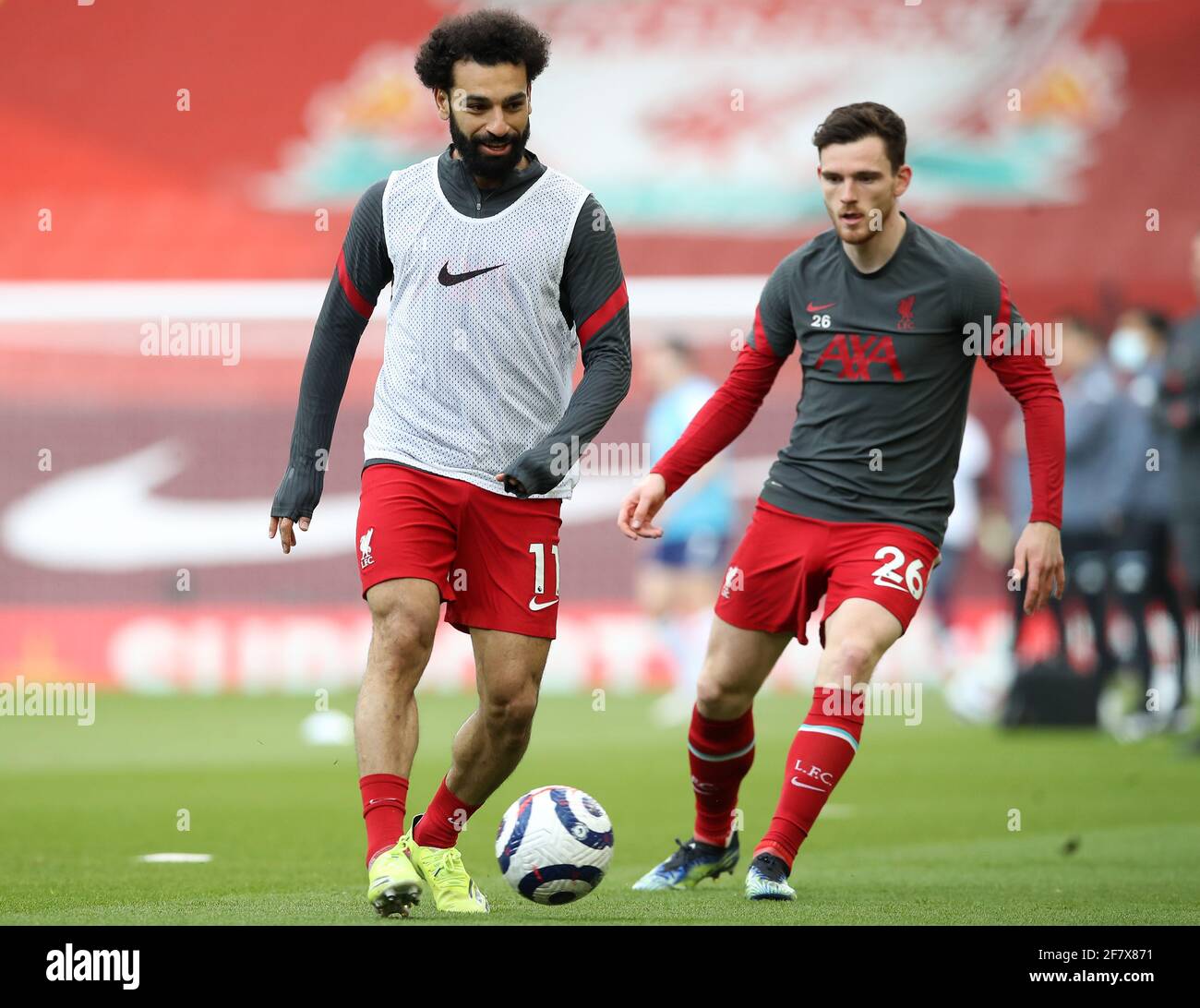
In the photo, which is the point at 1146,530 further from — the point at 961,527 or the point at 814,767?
the point at 814,767

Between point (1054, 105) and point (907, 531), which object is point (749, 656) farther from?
point (1054, 105)

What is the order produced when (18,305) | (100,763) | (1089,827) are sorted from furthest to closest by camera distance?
1. (18,305)
2. (100,763)
3. (1089,827)

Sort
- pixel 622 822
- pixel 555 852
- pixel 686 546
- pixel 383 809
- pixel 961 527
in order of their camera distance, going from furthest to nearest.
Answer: pixel 961 527 → pixel 686 546 → pixel 622 822 → pixel 555 852 → pixel 383 809

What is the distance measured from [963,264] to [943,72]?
14.6m

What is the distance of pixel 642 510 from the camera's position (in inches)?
217

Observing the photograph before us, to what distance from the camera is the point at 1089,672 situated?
12453mm

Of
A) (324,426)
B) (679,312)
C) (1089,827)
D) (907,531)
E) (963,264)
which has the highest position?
(679,312)

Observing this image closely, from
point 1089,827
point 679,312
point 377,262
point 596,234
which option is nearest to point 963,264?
point 596,234

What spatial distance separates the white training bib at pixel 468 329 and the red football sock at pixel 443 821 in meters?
0.92

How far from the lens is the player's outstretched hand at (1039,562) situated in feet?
17.8

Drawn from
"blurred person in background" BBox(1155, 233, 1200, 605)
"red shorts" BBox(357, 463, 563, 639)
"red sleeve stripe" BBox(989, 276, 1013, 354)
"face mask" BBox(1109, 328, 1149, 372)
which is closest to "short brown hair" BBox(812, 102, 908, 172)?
"red sleeve stripe" BBox(989, 276, 1013, 354)

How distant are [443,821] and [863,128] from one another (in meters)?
2.38

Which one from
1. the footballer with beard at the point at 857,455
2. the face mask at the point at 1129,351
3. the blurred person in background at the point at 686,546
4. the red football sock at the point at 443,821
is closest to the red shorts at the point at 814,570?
the footballer with beard at the point at 857,455

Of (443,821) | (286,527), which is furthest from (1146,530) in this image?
(286,527)
